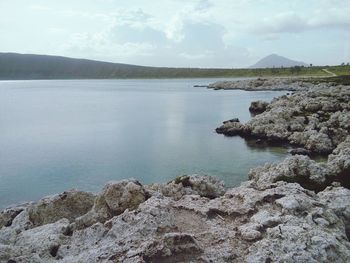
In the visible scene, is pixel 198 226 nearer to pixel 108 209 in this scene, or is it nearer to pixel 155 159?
pixel 108 209

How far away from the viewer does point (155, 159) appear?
155 feet

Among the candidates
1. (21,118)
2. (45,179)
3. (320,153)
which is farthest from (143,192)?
(21,118)

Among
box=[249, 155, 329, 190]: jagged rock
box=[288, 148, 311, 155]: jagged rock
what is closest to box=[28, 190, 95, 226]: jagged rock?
box=[249, 155, 329, 190]: jagged rock

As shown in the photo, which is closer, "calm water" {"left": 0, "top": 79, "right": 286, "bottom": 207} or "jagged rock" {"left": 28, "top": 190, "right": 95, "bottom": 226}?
"jagged rock" {"left": 28, "top": 190, "right": 95, "bottom": 226}

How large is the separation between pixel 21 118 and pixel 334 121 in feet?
223

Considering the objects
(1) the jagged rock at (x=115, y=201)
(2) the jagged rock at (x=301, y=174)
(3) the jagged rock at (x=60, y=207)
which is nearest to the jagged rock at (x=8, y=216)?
(3) the jagged rock at (x=60, y=207)

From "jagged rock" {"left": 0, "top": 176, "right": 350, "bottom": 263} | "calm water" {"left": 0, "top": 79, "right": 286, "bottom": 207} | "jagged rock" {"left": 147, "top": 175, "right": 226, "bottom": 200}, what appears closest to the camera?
"jagged rock" {"left": 0, "top": 176, "right": 350, "bottom": 263}

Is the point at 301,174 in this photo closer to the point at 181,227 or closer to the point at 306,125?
the point at 181,227

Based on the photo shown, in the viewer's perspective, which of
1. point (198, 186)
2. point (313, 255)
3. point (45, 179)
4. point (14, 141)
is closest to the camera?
point (313, 255)

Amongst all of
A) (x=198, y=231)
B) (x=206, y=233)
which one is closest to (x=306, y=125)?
(x=198, y=231)

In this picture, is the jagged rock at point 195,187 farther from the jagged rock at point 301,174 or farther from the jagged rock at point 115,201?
the jagged rock at point 115,201

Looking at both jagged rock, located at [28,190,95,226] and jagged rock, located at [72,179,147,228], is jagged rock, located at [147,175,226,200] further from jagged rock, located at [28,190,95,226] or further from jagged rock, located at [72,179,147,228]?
jagged rock, located at [72,179,147,228]

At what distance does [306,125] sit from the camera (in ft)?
191

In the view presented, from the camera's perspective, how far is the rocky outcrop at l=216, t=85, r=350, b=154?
1949 inches
